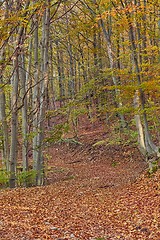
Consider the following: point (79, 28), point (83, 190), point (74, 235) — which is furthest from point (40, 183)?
point (79, 28)

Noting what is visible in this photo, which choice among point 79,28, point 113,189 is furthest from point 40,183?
point 79,28

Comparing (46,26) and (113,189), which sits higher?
(46,26)

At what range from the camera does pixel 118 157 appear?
16.7 meters

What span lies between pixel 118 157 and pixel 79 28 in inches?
338

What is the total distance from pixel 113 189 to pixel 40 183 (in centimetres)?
310

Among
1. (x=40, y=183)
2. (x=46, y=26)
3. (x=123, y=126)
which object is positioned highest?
(x=46, y=26)

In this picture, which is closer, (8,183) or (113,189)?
(113,189)

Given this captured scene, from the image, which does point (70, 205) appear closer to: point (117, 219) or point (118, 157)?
point (117, 219)

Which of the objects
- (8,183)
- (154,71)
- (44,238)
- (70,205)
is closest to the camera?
(44,238)

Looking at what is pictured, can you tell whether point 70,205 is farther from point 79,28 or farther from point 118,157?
point 79,28

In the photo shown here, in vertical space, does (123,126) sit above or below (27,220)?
above

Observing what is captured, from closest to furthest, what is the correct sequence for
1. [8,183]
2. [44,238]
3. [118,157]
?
[44,238], [8,183], [118,157]

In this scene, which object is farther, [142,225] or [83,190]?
[83,190]

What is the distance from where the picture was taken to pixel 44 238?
218 inches
